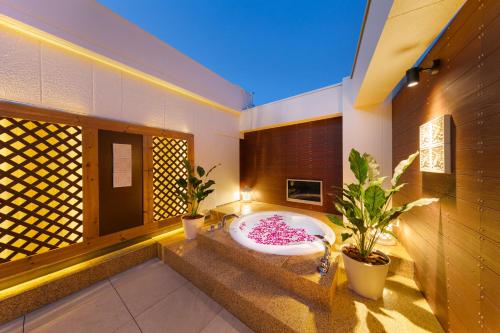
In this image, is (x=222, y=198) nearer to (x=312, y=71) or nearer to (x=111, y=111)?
(x=111, y=111)

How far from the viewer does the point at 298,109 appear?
3.42m

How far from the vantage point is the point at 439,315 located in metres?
1.29

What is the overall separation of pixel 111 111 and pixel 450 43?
11.8 feet

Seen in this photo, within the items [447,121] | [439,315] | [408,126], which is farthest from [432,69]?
[439,315]

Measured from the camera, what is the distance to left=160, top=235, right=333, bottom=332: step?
1246mm

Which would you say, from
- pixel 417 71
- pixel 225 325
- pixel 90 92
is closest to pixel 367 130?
pixel 417 71

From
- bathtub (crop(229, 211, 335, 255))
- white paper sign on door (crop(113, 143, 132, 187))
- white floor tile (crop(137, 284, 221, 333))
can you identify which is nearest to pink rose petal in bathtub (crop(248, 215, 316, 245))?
bathtub (crop(229, 211, 335, 255))

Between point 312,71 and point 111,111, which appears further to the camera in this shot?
point 312,71

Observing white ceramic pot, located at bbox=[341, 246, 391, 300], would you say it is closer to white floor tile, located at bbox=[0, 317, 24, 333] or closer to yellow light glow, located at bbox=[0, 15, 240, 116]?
white floor tile, located at bbox=[0, 317, 24, 333]

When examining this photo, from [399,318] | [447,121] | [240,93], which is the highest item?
[240,93]

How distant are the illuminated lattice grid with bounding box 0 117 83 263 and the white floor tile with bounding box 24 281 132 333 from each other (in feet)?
2.07

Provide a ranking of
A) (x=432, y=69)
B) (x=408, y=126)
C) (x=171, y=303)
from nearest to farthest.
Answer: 1. (x=432, y=69)
2. (x=171, y=303)
3. (x=408, y=126)

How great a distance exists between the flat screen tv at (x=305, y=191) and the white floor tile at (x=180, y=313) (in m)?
2.59

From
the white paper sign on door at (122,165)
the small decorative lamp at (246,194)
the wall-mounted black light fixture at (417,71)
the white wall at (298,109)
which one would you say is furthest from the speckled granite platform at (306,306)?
the white wall at (298,109)
